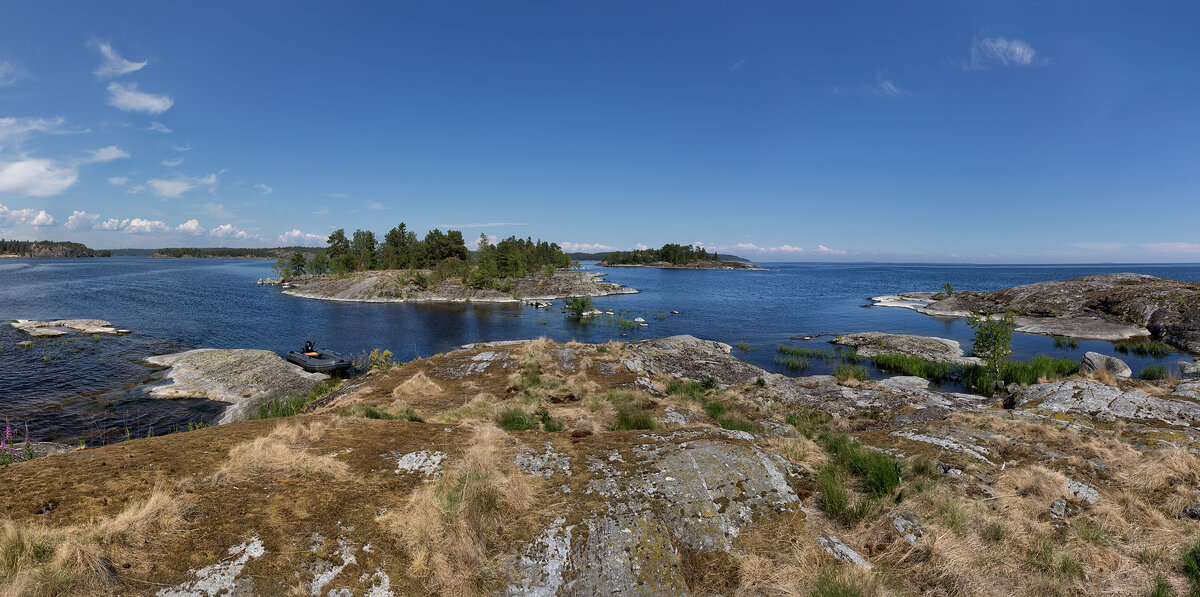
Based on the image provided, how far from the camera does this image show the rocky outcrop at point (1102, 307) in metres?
46.2

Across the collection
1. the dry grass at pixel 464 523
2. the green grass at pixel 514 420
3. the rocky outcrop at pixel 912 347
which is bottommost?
the rocky outcrop at pixel 912 347

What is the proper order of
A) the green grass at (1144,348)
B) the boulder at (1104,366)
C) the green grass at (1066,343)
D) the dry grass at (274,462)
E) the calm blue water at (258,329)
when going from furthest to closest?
the green grass at (1066,343), the green grass at (1144,348), the boulder at (1104,366), the calm blue water at (258,329), the dry grass at (274,462)

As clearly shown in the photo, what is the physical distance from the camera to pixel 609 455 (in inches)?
332

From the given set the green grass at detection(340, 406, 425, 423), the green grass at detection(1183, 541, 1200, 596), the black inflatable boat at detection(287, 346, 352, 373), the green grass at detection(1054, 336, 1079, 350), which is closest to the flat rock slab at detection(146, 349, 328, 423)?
the black inflatable boat at detection(287, 346, 352, 373)

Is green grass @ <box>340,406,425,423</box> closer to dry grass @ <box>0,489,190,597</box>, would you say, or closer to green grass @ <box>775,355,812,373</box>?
dry grass @ <box>0,489,190,597</box>

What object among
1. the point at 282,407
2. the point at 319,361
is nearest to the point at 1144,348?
the point at 282,407

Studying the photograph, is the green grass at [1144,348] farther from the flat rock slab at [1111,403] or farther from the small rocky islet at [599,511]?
the small rocky islet at [599,511]

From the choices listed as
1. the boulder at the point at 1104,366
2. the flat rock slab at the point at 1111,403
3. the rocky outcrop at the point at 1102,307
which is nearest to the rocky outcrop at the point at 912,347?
the rocky outcrop at the point at 1102,307

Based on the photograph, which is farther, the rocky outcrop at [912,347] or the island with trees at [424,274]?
the island with trees at [424,274]

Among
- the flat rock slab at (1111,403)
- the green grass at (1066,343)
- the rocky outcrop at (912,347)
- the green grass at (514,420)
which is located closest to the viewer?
the green grass at (514,420)

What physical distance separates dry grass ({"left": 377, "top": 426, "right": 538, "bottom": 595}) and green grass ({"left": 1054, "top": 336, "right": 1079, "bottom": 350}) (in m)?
58.4

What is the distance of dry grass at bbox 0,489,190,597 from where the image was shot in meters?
4.51

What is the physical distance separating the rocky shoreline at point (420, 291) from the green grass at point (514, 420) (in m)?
76.2

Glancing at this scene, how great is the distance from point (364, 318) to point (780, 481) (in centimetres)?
6813
